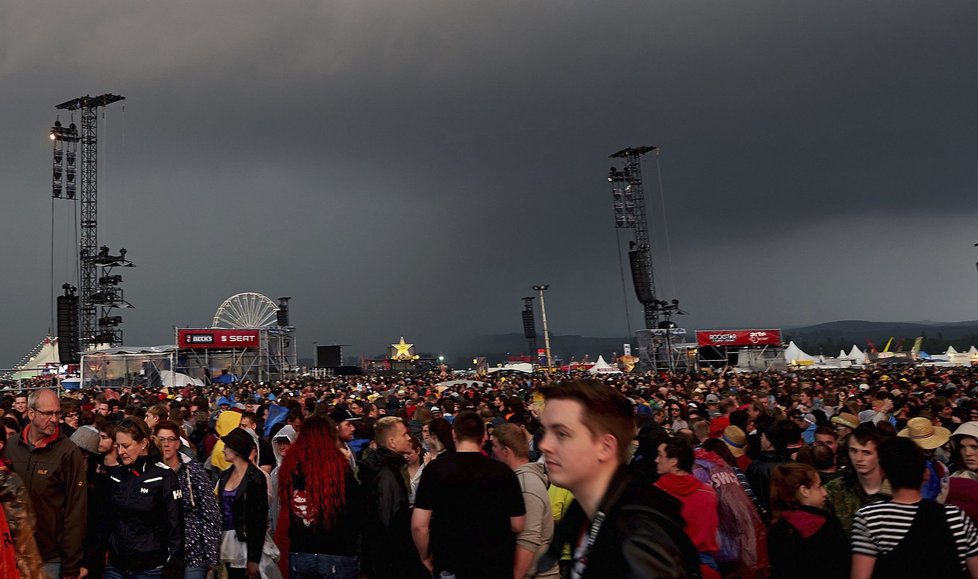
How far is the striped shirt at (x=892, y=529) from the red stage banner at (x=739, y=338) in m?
65.0

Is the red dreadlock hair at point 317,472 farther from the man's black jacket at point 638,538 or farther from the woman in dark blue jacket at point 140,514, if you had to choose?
the man's black jacket at point 638,538

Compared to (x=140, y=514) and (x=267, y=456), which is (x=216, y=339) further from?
(x=140, y=514)

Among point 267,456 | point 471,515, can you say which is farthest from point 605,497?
point 267,456

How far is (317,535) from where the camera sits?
5422 mm

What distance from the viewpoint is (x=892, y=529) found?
11.8 feet

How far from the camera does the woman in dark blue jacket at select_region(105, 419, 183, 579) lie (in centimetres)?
542

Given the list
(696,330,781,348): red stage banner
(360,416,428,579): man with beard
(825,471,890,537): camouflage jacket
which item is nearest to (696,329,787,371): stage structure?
(696,330,781,348): red stage banner

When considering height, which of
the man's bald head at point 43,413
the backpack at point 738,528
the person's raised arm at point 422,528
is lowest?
the backpack at point 738,528

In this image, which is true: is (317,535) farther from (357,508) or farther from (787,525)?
(787,525)

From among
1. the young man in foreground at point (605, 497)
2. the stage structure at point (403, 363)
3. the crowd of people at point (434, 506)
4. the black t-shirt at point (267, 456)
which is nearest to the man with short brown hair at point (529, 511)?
the crowd of people at point (434, 506)

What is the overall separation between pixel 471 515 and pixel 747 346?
2681 inches

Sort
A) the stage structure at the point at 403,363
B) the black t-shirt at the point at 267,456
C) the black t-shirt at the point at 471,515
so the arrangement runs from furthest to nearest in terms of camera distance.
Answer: the stage structure at the point at 403,363 → the black t-shirt at the point at 267,456 → the black t-shirt at the point at 471,515

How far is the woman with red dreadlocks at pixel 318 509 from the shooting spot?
5.41 m

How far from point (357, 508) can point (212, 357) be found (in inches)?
2487
